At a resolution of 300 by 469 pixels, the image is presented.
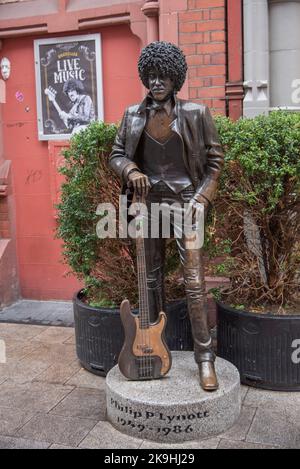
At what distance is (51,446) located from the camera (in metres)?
3.48

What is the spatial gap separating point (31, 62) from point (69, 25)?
26.0 inches

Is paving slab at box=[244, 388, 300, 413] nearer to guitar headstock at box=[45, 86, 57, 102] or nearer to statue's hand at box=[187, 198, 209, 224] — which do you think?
statue's hand at box=[187, 198, 209, 224]

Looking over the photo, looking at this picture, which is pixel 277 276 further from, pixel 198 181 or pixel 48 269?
pixel 48 269

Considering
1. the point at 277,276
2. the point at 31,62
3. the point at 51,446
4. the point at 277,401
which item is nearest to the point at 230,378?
the point at 277,401

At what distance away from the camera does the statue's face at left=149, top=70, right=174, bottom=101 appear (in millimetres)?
3629

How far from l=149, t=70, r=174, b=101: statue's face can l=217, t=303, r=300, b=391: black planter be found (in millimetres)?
1710

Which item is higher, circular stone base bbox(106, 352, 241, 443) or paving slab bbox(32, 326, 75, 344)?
circular stone base bbox(106, 352, 241, 443)

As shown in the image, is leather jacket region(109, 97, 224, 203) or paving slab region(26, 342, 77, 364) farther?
paving slab region(26, 342, 77, 364)

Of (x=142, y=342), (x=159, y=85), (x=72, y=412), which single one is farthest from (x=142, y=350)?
(x=159, y=85)

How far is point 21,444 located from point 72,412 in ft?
1.63

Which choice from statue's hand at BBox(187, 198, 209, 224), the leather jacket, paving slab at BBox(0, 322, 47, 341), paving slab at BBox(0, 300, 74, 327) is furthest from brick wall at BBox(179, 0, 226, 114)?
paving slab at BBox(0, 322, 47, 341)

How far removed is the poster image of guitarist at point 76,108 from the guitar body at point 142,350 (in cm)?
307

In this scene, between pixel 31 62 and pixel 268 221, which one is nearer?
pixel 268 221

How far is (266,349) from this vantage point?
13.6 ft
